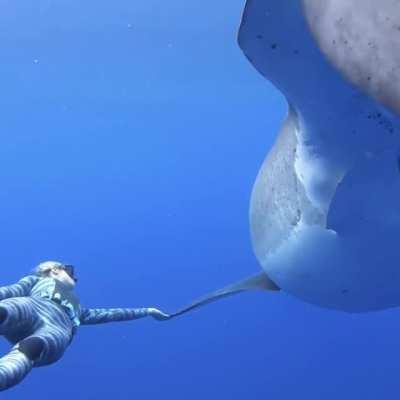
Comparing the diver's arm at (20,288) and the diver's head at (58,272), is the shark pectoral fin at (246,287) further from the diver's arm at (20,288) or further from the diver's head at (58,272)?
the diver's arm at (20,288)

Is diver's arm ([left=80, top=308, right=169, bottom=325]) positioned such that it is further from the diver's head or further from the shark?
the shark

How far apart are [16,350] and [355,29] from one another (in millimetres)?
2189

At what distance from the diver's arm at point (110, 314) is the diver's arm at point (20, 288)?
0.36 metres

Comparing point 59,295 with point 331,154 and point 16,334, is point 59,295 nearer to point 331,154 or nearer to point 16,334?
point 16,334

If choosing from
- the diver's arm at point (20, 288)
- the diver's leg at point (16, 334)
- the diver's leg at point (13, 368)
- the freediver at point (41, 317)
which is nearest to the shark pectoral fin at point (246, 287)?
the freediver at point (41, 317)

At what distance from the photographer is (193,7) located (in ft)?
36.4

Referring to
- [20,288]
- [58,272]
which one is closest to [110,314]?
[58,272]

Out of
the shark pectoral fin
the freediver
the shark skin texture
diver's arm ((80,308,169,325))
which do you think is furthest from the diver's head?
the shark skin texture

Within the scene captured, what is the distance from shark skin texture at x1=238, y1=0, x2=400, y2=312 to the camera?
2.53 feet

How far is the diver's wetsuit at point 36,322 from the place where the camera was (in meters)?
2.51

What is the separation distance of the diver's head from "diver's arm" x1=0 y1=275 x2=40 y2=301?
6cm

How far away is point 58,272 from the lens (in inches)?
143

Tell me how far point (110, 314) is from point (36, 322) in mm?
1002

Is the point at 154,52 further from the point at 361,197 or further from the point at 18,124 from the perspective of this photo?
the point at 361,197
